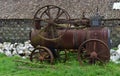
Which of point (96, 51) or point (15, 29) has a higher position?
point (15, 29)

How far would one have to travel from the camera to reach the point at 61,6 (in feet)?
58.5

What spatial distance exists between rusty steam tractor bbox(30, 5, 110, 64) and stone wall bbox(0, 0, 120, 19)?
3988 mm

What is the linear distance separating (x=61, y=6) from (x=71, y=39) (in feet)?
17.5

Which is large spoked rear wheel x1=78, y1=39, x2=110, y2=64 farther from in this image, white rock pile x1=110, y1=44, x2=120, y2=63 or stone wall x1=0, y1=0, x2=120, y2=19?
stone wall x1=0, y1=0, x2=120, y2=19

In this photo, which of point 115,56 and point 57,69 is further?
point 115,56

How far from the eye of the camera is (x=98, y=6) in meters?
17.3

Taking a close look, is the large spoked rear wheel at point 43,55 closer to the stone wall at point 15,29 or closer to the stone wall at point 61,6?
the stone wall at point 61,6

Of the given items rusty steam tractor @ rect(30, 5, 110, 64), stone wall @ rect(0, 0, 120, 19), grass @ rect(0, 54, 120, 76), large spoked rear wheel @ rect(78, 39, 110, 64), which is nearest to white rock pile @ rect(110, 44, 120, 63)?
grass @ rect(0, 54, 120, 76)

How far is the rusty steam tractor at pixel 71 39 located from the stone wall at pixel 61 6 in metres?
3.99

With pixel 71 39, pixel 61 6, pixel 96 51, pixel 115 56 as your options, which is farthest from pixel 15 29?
pixel 96 51

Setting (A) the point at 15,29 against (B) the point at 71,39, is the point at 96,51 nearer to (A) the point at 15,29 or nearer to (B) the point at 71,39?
(B) the point at 71,39

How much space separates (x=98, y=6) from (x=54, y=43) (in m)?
5.20

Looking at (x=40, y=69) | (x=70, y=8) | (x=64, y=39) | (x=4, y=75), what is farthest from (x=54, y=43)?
(x=70, y=8)

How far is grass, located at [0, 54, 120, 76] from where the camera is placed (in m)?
11.3
